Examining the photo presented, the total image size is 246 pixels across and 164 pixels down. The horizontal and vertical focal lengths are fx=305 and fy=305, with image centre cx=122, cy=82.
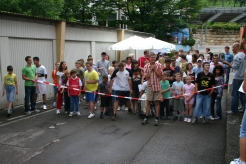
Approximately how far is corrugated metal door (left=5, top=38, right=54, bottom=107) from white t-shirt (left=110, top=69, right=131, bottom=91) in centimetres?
411

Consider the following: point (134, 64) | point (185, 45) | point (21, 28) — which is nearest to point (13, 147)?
point (134, 64)

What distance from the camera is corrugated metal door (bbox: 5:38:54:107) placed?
1131cm

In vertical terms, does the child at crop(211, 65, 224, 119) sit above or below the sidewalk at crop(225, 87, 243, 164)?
above

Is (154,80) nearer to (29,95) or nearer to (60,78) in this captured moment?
(60,78)

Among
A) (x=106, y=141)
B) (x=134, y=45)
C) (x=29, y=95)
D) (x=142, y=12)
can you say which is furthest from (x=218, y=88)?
(x=142, y=12)

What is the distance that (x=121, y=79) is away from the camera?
955 centimetres

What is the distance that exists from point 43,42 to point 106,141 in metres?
7.30

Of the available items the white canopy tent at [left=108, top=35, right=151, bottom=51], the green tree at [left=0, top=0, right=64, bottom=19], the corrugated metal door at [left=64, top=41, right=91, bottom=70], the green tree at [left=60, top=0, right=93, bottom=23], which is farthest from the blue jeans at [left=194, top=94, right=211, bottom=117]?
the green tree at [left=60, top=0, right=93, bottom=23]

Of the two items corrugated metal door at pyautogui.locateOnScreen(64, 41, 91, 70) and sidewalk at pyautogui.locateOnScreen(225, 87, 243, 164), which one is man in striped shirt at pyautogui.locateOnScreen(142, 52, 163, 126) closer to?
sidewalk at pyautogui.locateOnScreen(225, 87, 243, 164)

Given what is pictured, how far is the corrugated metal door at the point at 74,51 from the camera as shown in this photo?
47.6 ft

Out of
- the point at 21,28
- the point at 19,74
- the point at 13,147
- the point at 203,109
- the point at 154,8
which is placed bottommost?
the point at 13,147

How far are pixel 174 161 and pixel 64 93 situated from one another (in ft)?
17.8

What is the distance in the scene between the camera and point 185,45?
37.7 m

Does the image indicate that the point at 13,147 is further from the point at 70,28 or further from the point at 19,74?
the point at 70,28
